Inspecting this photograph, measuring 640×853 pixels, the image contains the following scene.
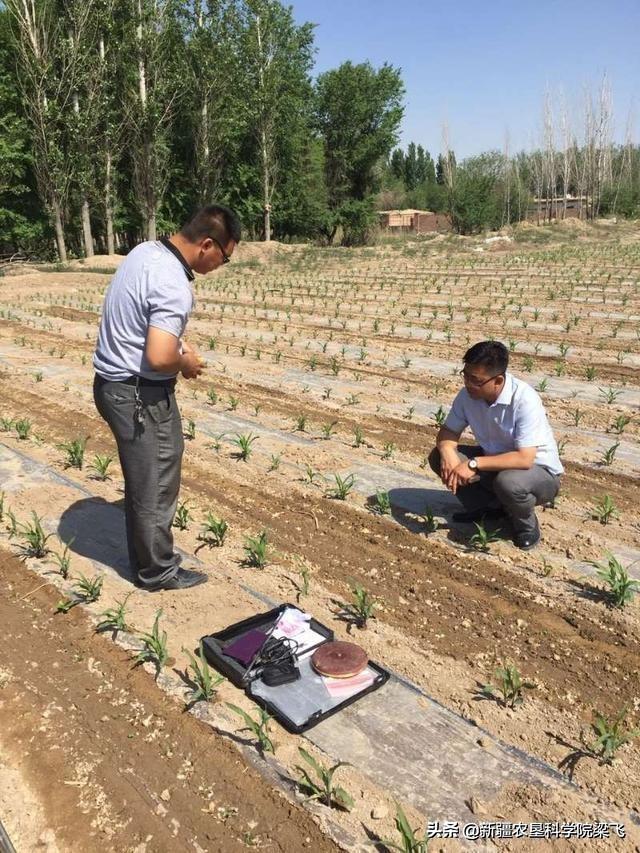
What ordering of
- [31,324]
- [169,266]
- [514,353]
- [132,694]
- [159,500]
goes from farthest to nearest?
1. [31,324]
2. [514,353]
3. [159,500]
4. [169,266]
5. [132,694]

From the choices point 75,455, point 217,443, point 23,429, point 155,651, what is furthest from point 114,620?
point 23,429

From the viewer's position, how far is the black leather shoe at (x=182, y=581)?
3.75m

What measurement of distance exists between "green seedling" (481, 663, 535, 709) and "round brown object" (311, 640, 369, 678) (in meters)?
0.59

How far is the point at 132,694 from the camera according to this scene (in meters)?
2.96

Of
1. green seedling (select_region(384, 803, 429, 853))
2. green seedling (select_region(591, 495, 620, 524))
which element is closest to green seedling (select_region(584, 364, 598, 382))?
green seedling (select_region(591, 495, 620, 524))

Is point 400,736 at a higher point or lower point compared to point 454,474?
lower

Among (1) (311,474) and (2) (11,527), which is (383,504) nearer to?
(1) (311,474)

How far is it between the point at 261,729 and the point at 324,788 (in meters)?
0.36

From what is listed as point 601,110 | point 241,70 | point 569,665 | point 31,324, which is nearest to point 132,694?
point 569,665

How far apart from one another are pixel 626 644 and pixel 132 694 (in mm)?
2459

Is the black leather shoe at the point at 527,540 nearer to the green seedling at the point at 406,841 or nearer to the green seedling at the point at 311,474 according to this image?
the green seedling at the point at 311,474

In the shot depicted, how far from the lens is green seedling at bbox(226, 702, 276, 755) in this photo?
260 centimetres

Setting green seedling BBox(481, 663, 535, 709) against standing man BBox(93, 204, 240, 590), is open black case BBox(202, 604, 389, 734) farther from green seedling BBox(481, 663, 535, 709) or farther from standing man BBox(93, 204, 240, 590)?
standing man BBox(93, 204, 240, 590)

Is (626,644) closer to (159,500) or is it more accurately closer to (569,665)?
(569,665)
